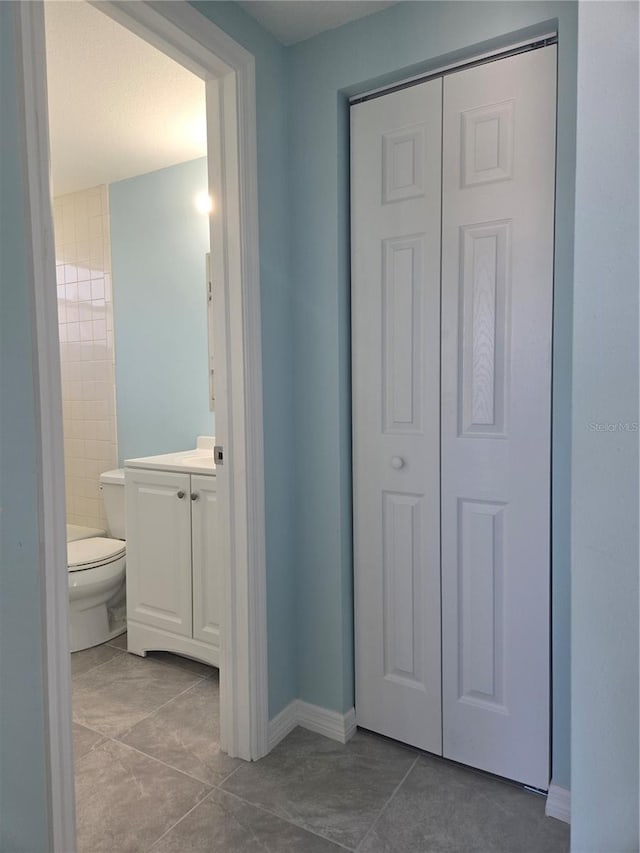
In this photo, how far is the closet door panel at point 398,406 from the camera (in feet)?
5.51

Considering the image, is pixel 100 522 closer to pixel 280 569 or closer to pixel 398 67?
pixel 280 569

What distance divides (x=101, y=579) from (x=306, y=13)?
238cm

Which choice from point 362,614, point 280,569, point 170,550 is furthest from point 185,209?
→ point 362,614

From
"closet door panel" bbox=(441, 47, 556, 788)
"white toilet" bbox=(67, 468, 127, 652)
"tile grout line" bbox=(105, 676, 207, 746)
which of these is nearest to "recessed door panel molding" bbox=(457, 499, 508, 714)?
"closet door panel" bbox=(441, 47, 556, 788)

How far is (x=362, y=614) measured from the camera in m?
1.87

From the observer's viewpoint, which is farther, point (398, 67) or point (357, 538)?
point (357, 538)

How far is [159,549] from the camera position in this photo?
2355mm

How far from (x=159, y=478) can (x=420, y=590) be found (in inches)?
47.1

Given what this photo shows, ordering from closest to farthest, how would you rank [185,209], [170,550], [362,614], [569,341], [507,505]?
[569,341], [507,505], [362,614], [170,550], [185,209]

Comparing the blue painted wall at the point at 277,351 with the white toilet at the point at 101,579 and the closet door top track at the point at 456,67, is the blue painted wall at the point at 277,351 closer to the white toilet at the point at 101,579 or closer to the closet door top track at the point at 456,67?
the closet door top track at the point at 456,67

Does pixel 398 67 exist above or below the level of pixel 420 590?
above

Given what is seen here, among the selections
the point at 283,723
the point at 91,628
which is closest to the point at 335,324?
the point at 283,723

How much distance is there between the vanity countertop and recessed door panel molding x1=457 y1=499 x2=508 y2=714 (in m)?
1.02

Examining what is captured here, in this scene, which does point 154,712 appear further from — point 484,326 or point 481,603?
point 484,326
